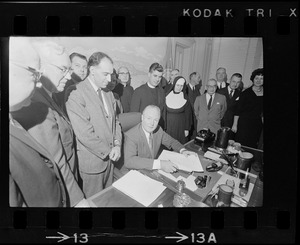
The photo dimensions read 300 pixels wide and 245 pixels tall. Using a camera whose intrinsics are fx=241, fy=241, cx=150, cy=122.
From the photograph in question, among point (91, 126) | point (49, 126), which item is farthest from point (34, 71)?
point (91, 126)

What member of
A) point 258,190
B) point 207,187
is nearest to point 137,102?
point 207,187

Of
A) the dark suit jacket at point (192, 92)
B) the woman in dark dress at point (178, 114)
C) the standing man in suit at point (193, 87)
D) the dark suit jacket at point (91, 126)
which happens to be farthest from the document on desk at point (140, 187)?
the dark suit jacket at point (192, 92)

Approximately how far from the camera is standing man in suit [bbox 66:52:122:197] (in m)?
1.26

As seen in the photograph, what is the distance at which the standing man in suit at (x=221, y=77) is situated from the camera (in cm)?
129

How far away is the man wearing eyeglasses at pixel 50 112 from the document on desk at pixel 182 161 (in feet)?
1.65

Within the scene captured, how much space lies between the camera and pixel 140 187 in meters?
1.30

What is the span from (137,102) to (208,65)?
426 millimetres

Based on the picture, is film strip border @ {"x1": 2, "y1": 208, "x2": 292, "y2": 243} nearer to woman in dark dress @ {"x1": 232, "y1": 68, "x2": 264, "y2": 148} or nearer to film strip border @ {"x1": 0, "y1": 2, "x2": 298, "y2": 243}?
film strip border @ {"x1": 0, "y1": 2, "x2": 298, "y2": 243}

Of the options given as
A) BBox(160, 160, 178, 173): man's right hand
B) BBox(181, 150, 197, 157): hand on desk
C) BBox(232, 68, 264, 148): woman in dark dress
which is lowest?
BBox(160, 160, 178, 173): man's right hand

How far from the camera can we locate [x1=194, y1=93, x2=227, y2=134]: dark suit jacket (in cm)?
132

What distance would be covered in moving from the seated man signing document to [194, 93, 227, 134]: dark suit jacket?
19 cm

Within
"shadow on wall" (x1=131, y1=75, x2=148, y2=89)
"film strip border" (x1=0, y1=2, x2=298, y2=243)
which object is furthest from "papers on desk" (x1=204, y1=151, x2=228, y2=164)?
"shadow on wall" (x1=131, y1=75, x2=148, y2=89)

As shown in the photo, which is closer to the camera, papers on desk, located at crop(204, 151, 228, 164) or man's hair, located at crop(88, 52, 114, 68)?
man's hair, located at crop(88, 52, 114, 68)

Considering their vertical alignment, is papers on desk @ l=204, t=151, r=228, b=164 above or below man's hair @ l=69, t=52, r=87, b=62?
below
